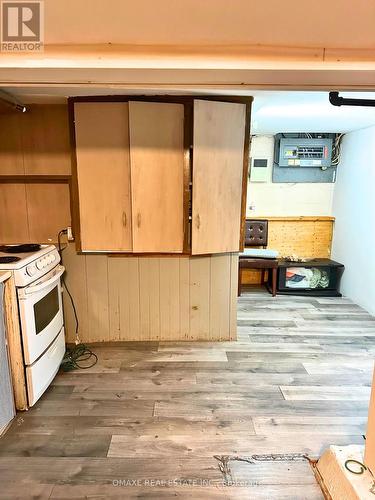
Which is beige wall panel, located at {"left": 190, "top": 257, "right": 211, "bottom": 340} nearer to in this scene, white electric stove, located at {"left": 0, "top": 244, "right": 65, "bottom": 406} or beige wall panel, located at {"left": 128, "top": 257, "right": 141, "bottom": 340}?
beige wall panel, located at {"left": 128, "top": 257, "right": 141, "bottom": 340}

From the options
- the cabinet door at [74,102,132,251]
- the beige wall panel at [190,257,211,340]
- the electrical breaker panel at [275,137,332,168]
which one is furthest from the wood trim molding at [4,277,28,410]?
the electrical breaker panel at [275,137,332,168]

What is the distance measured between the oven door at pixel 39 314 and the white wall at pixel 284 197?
3.16 meters

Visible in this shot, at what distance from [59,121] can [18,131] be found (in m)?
0.35

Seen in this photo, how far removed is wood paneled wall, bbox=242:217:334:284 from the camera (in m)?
4.66

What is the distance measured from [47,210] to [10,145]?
605 mm

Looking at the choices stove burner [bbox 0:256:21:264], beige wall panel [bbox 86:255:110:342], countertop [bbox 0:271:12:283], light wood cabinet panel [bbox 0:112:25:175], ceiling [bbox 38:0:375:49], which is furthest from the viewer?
beige wall panel [bbox 86:255:110:342]

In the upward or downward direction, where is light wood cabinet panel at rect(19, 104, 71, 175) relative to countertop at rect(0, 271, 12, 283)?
upward

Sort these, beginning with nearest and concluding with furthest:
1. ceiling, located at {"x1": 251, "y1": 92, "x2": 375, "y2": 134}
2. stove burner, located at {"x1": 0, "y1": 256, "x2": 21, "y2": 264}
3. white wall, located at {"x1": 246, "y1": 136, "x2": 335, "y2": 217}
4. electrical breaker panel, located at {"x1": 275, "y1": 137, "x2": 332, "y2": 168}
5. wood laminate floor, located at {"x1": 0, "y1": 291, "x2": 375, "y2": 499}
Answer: wood laminate floor, located at {"x1": 0, "y1": 291, "x2": 375, "y2": 499} → stove burner, located at {"x1": 0, "y1": 256, "x2": 21, "y2": 264} → ceiling, located at {"x1": 251, "y1": 92, "x2": 375, "y2": 134} → electrical breaker panel, located at {"x1": 275, "y1": 137, "x2": 332, "y2": 168} → white wall, located at {"x1": 246, "y1": 136, "x2": 335, "y2": 217}

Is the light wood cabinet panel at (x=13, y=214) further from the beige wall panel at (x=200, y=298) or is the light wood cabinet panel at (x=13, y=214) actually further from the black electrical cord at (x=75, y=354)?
the beige wall panel at (x=200, y=298)

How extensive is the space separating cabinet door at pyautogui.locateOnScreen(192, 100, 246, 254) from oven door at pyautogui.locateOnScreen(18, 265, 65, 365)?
3.81 feet

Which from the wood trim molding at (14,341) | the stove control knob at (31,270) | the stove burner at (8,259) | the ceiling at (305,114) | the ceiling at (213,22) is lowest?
the wood trim molding at (14,341)

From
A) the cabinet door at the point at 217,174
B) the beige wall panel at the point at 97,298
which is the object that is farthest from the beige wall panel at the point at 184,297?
the beige wall panel at the point at 97,298

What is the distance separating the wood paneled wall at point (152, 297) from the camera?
2.84 m

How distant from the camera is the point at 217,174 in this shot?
2.58m
